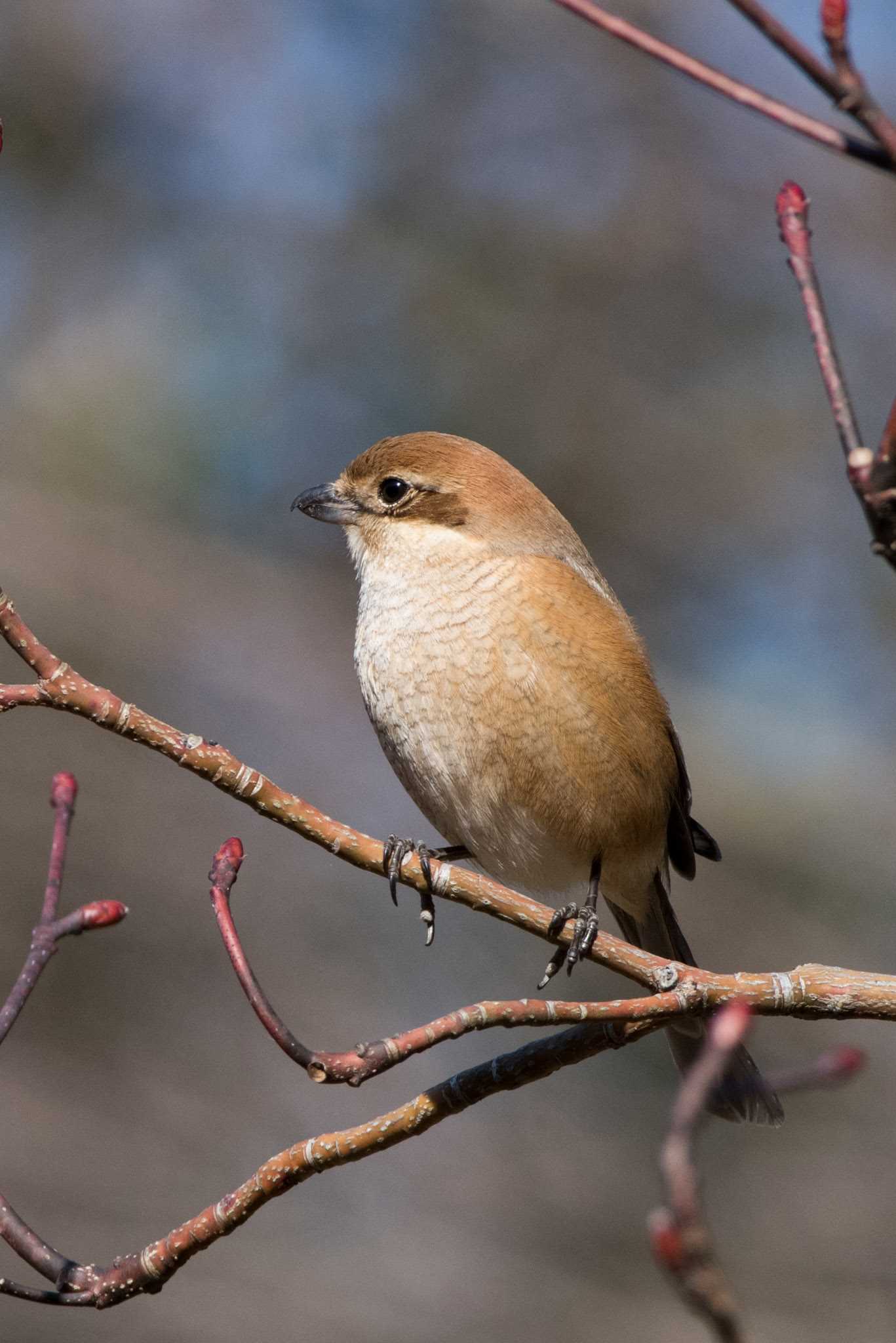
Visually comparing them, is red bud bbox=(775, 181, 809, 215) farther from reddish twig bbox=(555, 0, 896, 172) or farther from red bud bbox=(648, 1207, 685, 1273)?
red bud bbox=(648, 1207, 685, 1273)

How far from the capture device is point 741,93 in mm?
1297

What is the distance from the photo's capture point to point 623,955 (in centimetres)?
268

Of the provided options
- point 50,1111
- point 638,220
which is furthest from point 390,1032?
point 638,220

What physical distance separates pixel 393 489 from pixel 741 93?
2.85 m

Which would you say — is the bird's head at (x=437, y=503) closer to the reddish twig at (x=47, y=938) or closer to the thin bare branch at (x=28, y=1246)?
the reddish twig at (x=47, y=938)

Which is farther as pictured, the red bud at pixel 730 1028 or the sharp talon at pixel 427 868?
the sharp talon at pixel 427 868

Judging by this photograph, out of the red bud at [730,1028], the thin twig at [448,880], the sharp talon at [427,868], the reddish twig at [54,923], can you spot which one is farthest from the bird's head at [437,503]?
the red bud at [730,1028]

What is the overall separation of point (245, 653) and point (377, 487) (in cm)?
584

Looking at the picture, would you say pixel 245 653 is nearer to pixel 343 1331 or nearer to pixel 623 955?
pixel 343 1331

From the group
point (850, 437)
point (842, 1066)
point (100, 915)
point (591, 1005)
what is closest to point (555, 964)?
point (591, 1005)

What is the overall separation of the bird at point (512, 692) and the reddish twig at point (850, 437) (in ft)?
5.91

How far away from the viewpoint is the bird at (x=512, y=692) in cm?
352

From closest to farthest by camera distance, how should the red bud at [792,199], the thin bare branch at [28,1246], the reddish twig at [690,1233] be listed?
the reddish twig at [690,1233] < the red bud at [792,199] < the thin bare branch at [28,1246]

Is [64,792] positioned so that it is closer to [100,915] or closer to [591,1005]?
[100,915]
